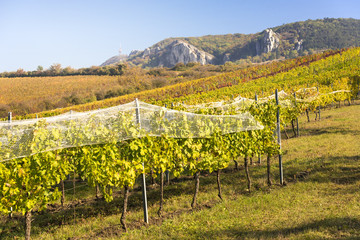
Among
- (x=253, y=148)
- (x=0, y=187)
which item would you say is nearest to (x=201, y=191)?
(x=253, y=148)

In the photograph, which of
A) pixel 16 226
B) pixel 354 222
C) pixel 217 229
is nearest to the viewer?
pixel 354 222

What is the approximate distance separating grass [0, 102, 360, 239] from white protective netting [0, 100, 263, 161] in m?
1.70

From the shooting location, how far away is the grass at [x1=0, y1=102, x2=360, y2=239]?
445 centimetres

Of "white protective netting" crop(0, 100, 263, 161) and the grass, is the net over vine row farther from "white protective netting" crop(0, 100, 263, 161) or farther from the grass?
the grass

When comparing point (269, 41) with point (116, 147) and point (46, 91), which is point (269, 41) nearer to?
point (46, 91)

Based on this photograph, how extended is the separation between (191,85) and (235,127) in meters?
42.4

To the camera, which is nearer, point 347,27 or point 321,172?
point 321,172

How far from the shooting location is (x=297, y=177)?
7324 mm

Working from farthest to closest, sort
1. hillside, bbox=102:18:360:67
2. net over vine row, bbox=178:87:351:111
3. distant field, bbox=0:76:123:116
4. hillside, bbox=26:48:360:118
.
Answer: hillside, bbox=102:18:360:67 < distant field, bbox=0:76:123:116 < hillside, bbox=26:48:360:118 < net over vine row, bbox=178:87:351:111

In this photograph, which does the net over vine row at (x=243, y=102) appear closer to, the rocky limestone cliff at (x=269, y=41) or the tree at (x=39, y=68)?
the tree at (x=39, y=68)

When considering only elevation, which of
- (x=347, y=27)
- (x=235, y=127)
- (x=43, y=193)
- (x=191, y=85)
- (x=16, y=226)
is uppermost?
(x=347, y=27)

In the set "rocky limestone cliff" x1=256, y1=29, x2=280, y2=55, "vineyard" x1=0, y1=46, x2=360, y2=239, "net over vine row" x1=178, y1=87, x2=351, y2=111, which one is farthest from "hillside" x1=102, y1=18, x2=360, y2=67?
"vineyard" x1=0, y1=46, x2=360, y2=239

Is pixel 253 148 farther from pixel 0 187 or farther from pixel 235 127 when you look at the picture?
pixel 0 187

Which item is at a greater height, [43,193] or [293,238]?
[43,193]
